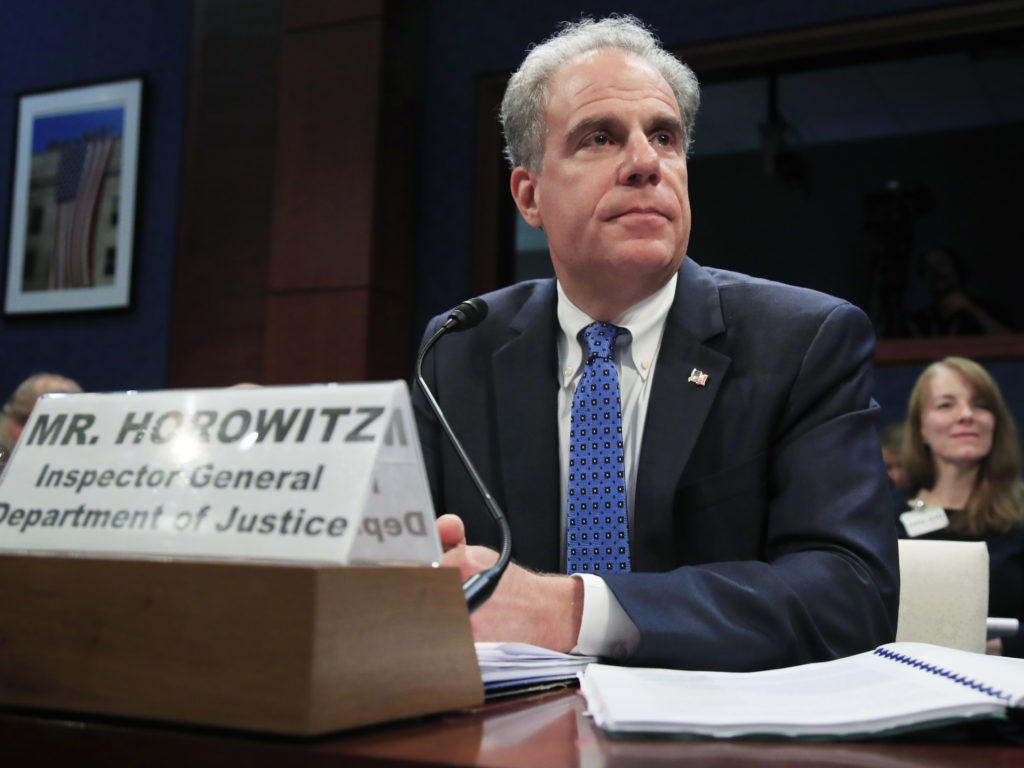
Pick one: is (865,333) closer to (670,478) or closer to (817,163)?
(670,478)

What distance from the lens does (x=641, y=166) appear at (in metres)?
1.57

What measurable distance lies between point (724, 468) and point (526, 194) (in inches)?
28.1

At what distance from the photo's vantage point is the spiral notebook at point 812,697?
2.03 ft

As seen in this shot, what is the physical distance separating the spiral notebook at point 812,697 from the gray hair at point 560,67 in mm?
1060

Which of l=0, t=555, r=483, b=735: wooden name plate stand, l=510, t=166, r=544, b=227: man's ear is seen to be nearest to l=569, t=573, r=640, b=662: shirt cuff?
l=0, t=555, r=483, b=735: wooden name plate stand

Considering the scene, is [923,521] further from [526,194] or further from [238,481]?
[238,481]

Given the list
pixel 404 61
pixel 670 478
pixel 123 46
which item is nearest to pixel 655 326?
pixel 670 478

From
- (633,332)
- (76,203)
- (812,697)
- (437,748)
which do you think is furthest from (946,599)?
(76,203)

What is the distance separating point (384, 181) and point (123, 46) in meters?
1.59

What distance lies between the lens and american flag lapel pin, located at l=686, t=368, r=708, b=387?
1.45m

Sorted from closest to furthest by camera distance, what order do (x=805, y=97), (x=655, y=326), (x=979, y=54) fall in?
(x=655, y=326)
(x=979, y=54)
(x=805, y=97)

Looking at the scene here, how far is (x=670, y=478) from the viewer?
4.57 feet

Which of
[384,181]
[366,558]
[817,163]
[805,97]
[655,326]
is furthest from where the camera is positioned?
[817,163]

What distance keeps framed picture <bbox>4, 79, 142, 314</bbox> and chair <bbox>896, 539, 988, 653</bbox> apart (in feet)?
12.7
